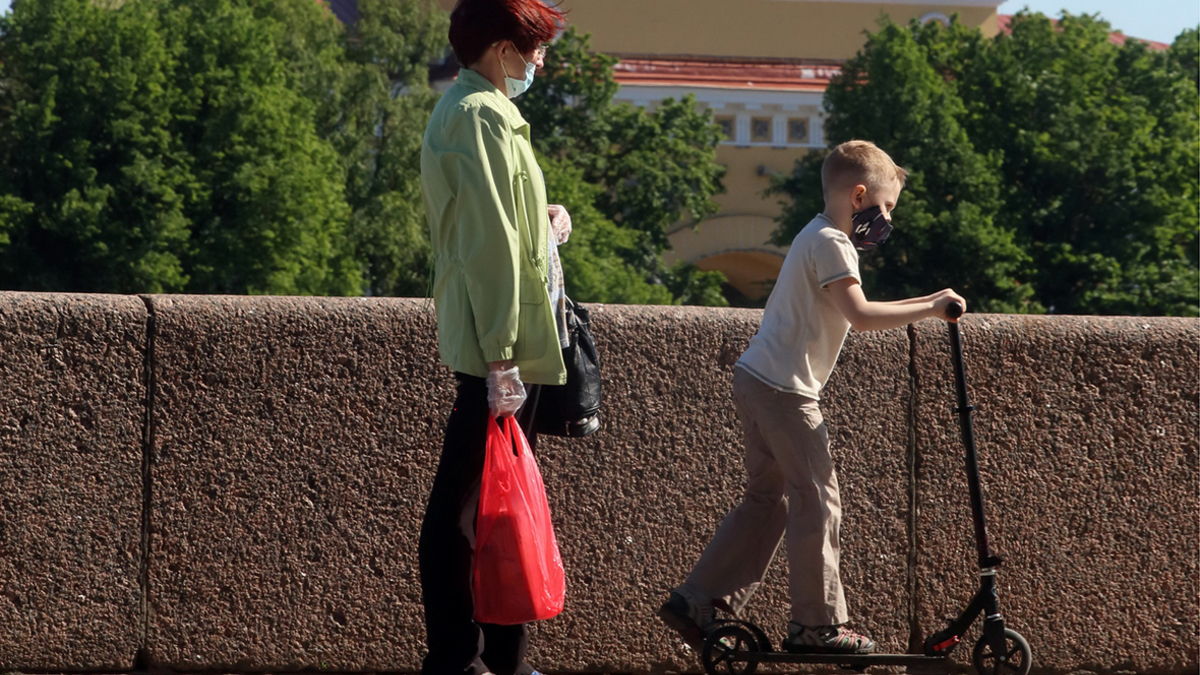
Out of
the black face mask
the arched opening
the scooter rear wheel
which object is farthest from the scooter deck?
the arched opening

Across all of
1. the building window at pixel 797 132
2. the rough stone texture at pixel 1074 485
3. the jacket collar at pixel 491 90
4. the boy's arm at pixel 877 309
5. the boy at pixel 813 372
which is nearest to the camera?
the jacket collar at pixel 491 90

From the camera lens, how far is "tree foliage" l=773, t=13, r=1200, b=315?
36.9 m

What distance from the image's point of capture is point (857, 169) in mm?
3797

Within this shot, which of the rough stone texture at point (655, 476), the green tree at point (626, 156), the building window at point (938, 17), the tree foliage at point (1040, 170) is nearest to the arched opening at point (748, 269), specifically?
the green tree at point (626, 156)

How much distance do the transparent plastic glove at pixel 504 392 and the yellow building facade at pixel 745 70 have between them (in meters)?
40.1

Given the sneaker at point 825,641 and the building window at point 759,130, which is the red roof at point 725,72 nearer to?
the building window at point 759,130

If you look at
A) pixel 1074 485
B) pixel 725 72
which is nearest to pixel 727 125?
pixel 725 72

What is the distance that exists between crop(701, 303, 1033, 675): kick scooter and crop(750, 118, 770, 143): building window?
1661 inches

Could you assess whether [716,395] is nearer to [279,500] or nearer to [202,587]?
[279,500]

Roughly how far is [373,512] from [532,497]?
923 millimetres

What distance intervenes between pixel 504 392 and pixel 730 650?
1.07 m

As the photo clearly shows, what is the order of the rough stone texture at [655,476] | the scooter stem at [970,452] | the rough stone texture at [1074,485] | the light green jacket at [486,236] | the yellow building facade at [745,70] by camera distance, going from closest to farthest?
the light green jacket at [486,236] < the scooter stem at [970,452] < the rough stone texture at [655,476] < the rough stone texture at [1074,485] < the yellow building facade at [745,70]

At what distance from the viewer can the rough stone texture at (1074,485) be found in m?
4.44

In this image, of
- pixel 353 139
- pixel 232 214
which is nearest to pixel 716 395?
pixel 232 214
